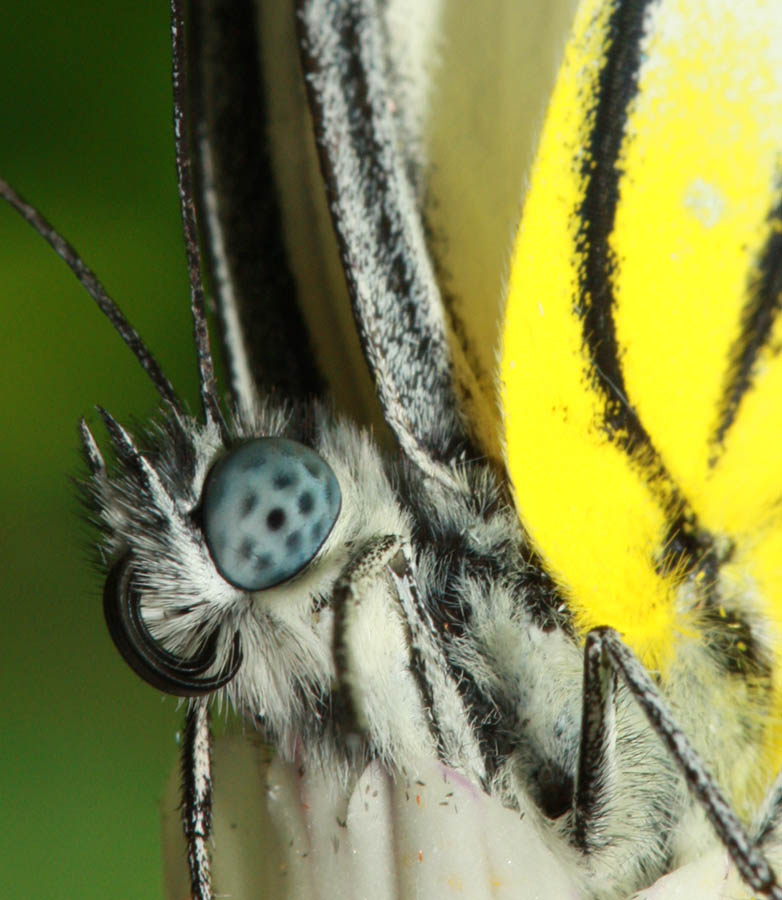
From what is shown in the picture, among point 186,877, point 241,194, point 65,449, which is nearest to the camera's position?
point 186,877

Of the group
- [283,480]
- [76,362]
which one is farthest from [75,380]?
[283,480]

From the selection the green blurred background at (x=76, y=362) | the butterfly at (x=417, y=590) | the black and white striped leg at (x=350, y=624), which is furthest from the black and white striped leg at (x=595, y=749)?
the green blurred background at (x=76, y=362)

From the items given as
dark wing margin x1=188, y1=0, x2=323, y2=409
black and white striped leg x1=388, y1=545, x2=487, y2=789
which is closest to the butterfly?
black and white striped leg x1=388, y1=545, x2=487, y2=789

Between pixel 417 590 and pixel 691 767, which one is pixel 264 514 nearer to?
pixel 417 590

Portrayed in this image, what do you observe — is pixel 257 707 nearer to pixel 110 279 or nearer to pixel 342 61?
pixel 342 61

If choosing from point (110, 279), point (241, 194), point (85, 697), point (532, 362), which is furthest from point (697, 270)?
point (85, 697)

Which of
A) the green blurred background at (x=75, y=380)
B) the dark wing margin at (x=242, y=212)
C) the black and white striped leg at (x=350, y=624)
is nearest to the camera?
the black and white striped leg at (x=350, y=624)

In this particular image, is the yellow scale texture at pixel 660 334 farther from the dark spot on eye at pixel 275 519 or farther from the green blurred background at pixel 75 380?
the green blurred background at pixel 75 380
